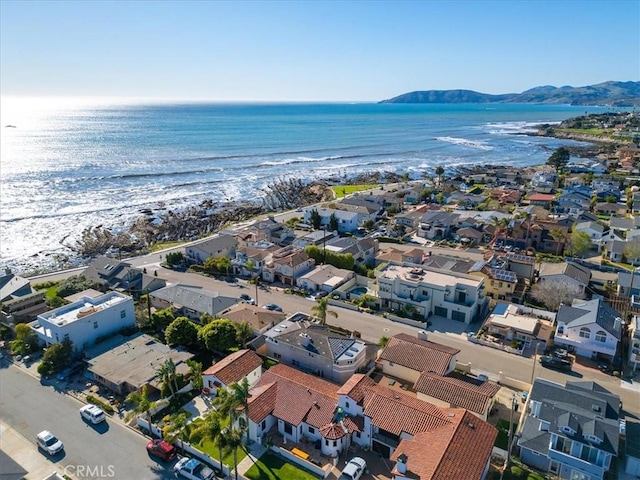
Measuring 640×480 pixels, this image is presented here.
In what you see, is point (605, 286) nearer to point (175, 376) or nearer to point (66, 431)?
point (175, 376)

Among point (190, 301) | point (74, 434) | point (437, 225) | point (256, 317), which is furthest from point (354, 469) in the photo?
point (437, 225)

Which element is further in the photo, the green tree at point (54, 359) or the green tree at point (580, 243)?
the green tree at point (580, 243)

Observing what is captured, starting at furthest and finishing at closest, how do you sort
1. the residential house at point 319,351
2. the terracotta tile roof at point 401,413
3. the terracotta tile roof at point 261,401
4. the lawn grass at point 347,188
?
the lawn grass at point 347,188, the residential house at point 319,351, the terracotta tile roof at point 261,401, the terracotta tile roof at point 401,413

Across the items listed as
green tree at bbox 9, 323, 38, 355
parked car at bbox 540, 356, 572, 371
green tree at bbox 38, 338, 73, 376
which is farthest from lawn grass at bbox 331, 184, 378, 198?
green tree at bbox 38, 338, 73, 376

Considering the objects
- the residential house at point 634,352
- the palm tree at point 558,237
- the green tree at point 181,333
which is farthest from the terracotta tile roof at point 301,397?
the palm tree at point 558,237

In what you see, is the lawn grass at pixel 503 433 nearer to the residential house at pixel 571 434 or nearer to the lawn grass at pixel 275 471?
the residential house at pixel 571 434

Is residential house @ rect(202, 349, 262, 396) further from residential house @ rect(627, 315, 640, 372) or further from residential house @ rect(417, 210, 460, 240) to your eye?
residential house @ rect(417, 210, 460, 240)
